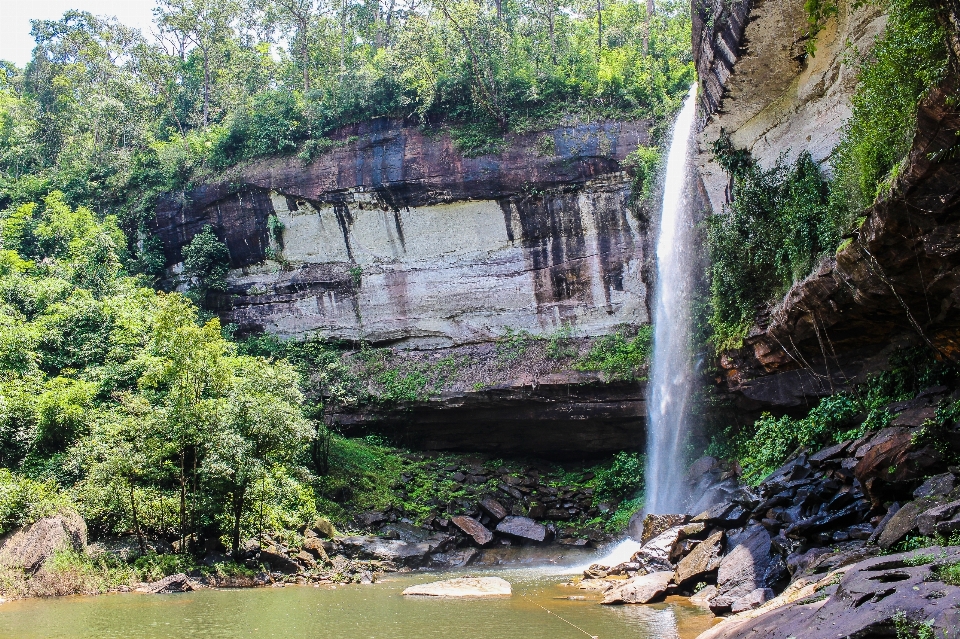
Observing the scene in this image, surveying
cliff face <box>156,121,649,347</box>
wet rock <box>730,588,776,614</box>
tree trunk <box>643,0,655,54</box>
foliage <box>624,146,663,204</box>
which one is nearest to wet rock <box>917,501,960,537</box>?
wet rock <box>730,588,776,614</box>

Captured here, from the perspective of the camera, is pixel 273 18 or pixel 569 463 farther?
pixel 273 18

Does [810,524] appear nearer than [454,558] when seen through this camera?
Yes

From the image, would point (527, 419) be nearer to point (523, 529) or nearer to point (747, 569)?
point (523, 529)

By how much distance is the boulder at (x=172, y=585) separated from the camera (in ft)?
40.4

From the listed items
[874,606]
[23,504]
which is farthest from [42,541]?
[874,606]

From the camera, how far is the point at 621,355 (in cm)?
2159

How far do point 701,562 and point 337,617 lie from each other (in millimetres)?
5293

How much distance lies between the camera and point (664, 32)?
31.5 meters

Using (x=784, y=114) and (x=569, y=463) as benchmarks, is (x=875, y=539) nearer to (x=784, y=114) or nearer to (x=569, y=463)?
(x=784, y=114)

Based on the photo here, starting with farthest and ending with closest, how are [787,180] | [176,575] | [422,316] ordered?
1. [422,316]
2. [787,180]
3. [176,575]

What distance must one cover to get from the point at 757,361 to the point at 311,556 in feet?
35.7

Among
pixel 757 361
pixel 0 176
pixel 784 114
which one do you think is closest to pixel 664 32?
pixel 784 114

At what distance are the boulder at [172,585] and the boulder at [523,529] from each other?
875 cm

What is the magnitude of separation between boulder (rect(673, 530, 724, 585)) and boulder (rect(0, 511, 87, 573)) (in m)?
10.7
